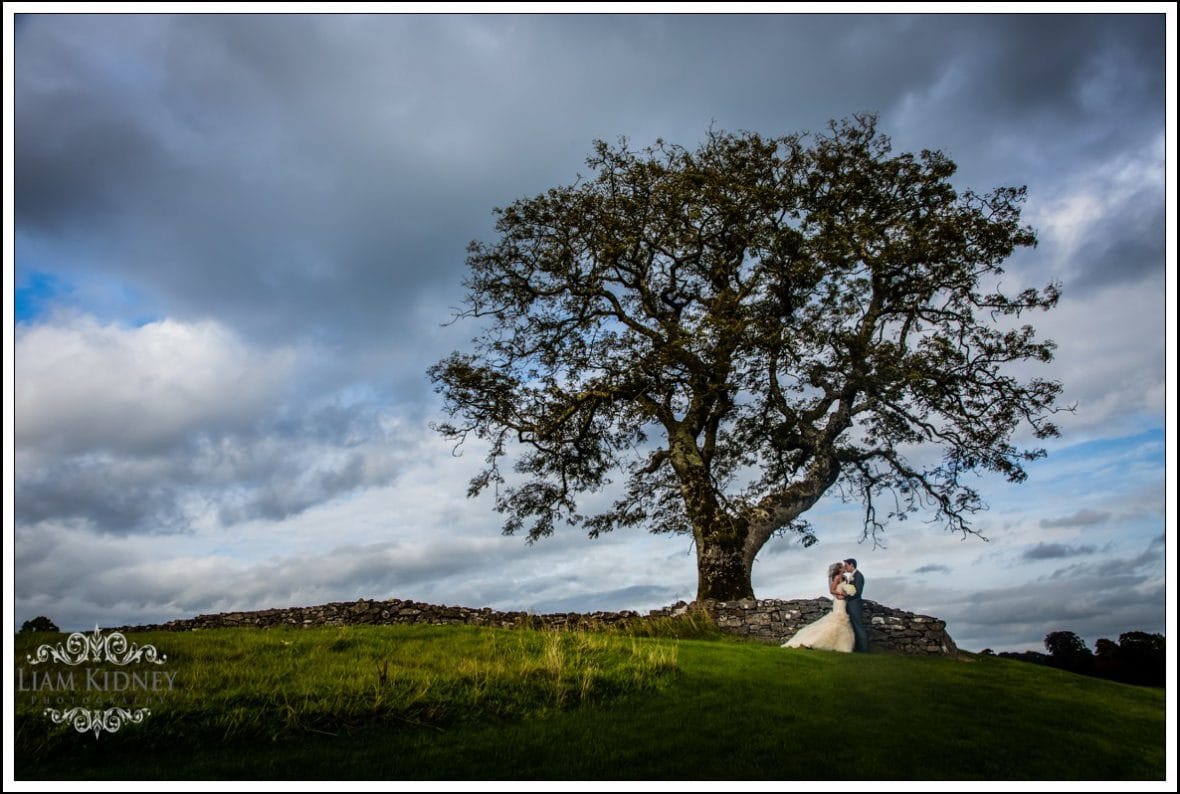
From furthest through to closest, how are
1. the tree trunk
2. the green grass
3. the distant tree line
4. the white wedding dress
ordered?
the tree trunk → the distant tree line → the white wedding dress → the green grass

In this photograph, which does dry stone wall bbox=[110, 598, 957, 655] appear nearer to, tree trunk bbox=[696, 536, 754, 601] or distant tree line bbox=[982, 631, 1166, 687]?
tree trunk bbox=[696, 536, 754, 601]

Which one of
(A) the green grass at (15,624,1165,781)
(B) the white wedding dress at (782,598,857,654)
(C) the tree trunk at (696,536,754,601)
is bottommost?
(A) the green grass at (15,624,1165,781)

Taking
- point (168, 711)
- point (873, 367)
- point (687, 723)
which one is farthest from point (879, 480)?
point (168, 711)

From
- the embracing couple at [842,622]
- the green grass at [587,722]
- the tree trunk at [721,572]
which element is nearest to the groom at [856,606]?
the embracing couple at [842,622]

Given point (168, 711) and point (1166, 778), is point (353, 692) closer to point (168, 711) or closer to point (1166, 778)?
point (168, 711)

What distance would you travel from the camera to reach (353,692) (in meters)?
11.9

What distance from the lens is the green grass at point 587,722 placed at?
9898 mm

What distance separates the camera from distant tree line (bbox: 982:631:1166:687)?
20906 mm

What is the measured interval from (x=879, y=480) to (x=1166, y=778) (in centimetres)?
1397

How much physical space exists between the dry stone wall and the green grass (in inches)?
187

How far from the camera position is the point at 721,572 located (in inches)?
933

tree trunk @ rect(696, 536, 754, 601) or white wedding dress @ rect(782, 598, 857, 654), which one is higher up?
tree trunk @ rect(696, 536, 754, 601)

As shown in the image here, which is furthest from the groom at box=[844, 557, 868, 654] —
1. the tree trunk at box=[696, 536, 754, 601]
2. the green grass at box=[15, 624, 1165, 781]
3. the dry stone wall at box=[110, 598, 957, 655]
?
the tree trunk at box=[696, 536, 754, 601]

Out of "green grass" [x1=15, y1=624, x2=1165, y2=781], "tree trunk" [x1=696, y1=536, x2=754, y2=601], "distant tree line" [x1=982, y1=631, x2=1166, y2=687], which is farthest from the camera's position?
"tree trunk" [x1=696, y1=536, x2=754, y2=601]
